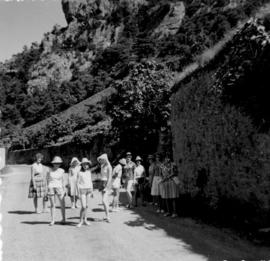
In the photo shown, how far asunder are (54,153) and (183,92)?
109 ft

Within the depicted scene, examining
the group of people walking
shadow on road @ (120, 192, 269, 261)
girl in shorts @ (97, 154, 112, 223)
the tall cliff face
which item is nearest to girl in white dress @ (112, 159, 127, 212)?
the group of people walking

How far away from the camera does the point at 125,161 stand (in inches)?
468

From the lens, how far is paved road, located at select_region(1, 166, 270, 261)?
20.1 ft

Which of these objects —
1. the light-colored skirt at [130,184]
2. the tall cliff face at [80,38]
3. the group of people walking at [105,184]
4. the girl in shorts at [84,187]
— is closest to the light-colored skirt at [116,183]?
the group of people walking at [105,184]

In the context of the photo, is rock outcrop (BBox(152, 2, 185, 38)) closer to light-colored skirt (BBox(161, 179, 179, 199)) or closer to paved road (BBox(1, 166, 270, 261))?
light-colored skirt (BBox(161, 179, 179, 199))

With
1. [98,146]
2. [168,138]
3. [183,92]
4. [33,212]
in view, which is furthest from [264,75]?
[98,146]

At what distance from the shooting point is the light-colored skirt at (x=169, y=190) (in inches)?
384

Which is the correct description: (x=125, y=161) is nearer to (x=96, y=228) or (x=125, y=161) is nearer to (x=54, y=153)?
(x=96, y=228)

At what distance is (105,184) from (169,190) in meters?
1.81

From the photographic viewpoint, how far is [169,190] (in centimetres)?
983

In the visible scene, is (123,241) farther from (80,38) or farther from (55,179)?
(80,38)

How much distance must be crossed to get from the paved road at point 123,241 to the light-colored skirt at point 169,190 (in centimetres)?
60

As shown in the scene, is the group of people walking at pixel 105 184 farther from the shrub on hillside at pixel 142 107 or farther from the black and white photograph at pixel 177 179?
the shrub on hillside at pixel 142 107

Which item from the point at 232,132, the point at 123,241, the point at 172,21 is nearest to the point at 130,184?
the point at 232,132
